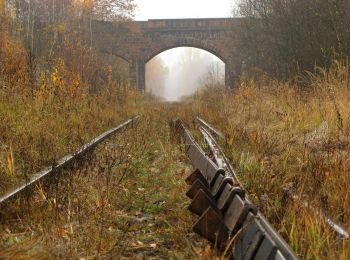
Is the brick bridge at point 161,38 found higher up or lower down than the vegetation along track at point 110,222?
higher up

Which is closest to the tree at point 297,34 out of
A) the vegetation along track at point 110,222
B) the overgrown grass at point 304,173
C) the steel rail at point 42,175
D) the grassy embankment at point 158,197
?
the overgrown grass at point 304,173

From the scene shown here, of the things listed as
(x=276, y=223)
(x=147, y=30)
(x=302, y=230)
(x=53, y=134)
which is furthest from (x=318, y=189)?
(x=147, y=30)

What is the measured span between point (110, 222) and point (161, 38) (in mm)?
32709

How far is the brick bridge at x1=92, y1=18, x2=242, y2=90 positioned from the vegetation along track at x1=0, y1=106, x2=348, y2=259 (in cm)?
3049

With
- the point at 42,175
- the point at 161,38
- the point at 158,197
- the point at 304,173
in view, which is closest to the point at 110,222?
the point at 158,197

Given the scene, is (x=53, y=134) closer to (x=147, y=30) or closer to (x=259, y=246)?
(x=259, y=246)

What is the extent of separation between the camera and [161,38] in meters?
34.9

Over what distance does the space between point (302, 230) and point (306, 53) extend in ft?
37.6

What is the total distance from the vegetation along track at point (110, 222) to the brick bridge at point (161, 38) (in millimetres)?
30486

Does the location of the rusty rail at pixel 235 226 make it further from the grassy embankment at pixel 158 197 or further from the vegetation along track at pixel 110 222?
the grassy embankment at pixel 158 197

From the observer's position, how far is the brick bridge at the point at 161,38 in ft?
113

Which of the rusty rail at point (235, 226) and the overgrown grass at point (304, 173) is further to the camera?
the overgrown grass at point (304, 173)

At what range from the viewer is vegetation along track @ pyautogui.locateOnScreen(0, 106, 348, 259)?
7.90 ft

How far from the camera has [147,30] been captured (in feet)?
114
